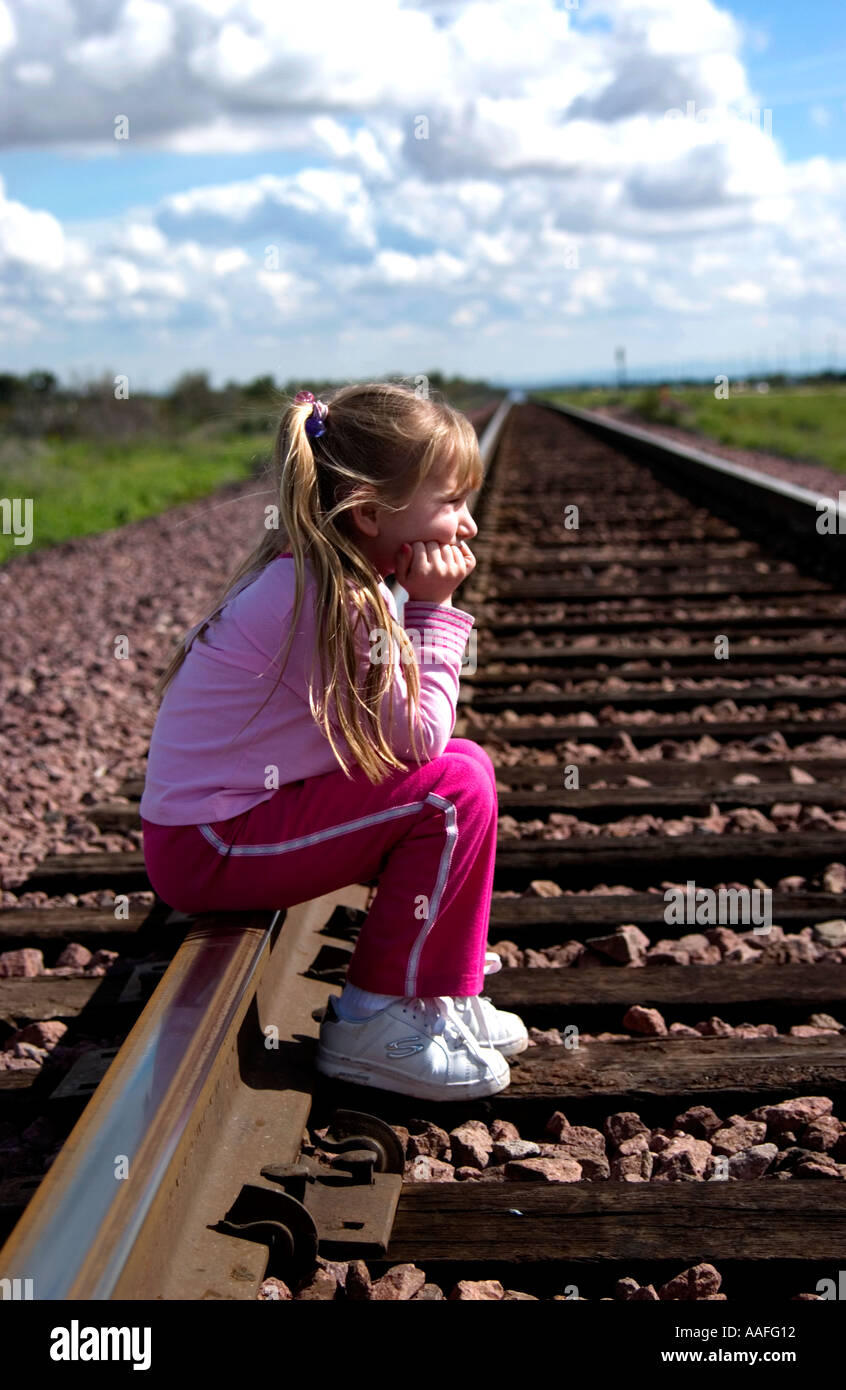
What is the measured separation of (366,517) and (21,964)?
119cm

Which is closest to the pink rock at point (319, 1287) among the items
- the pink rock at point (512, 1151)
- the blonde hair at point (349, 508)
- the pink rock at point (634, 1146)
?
the pink rock at point (512, 1151)

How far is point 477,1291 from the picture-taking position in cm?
170

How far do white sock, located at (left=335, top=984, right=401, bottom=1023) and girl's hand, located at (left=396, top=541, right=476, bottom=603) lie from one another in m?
0.64

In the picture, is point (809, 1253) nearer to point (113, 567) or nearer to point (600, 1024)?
point (600, 1024)

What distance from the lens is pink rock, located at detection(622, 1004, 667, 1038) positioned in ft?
8.04

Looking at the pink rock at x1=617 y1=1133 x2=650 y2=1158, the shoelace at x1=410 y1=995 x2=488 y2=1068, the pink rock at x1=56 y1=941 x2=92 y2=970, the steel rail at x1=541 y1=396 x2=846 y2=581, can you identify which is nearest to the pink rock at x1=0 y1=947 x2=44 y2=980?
the pink rock at x1=56 y1=941 x2=92 y2=970

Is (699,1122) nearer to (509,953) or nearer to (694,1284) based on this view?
(694,1284)

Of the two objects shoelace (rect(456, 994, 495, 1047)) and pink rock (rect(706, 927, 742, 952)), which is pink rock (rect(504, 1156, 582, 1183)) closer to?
shoelace (rect(456, 994, 495, 1047))

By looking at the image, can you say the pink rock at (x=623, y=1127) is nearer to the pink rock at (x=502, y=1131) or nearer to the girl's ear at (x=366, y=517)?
the pink rock at (x=502, y=1131)

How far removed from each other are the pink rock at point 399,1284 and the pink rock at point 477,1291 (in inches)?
1.8

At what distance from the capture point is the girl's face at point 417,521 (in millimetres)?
2359

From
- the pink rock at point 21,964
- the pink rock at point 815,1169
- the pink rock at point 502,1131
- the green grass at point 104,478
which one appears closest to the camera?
the pink rock at point 815,1169
